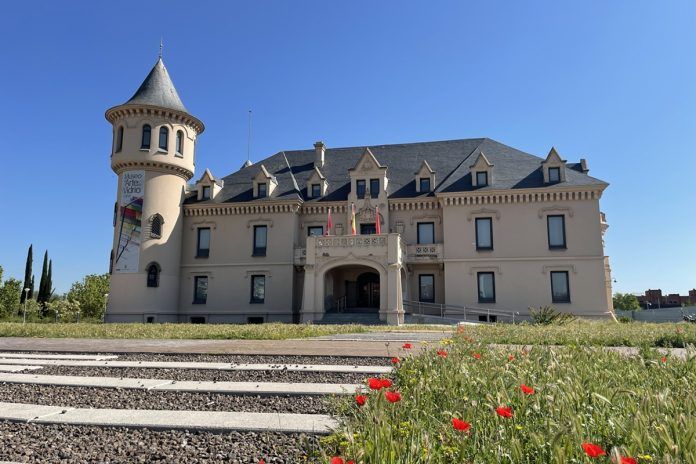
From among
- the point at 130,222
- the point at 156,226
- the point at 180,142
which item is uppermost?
the point at 180,142

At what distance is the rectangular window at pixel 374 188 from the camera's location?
117 feet

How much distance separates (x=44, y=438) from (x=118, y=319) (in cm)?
3268

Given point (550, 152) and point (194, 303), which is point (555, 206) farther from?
point (194, 303)

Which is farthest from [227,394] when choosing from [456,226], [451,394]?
[456,226]

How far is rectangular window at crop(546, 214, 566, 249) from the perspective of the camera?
32469 millimetres

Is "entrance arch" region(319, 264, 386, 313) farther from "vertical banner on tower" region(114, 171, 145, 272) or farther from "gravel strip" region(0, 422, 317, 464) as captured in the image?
"gravel strip" region(0, 422, 317, 464)

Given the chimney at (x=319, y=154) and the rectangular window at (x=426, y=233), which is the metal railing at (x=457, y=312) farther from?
the chimney at (x=319, y=154)

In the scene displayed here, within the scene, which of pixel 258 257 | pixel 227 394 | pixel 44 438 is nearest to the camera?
pixel 44 438

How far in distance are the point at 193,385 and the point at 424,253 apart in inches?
1129

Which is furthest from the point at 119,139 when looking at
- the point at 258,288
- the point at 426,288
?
the point at 426,288

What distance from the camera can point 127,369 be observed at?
827 centimetres

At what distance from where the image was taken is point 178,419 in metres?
4.69

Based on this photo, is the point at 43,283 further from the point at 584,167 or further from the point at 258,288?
the point at 584,167

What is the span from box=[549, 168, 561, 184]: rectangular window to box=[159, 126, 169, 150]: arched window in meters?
29.0
